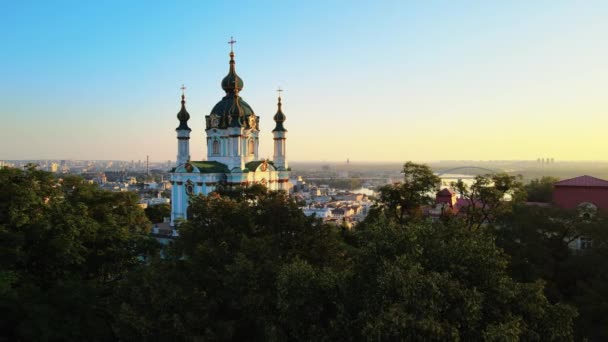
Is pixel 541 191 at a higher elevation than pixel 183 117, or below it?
below

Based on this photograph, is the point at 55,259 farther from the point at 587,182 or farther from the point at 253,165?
the point at 587,182

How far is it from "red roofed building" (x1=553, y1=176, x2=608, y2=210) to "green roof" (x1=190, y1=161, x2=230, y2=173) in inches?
795

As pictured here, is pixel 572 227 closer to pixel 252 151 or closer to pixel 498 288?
pixel 498 288

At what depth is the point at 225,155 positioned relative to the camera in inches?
1208

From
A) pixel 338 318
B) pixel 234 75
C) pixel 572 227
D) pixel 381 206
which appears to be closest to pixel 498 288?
pixel 338 318

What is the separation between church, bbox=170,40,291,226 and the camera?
29.1 metres

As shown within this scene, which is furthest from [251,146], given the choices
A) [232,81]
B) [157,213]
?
[157,213]

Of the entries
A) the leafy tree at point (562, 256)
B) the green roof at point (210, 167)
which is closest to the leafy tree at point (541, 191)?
the leafy tree at point (562, 256)

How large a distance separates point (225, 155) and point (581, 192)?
21839mm

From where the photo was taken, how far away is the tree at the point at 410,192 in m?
20.6

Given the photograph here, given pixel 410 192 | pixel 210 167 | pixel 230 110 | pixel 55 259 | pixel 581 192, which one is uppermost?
pixel 230 110

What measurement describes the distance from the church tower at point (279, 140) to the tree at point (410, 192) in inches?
539

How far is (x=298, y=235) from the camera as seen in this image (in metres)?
14.4

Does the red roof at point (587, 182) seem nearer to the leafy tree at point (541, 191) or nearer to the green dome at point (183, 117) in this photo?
the leafy tree at point (541, 191)
